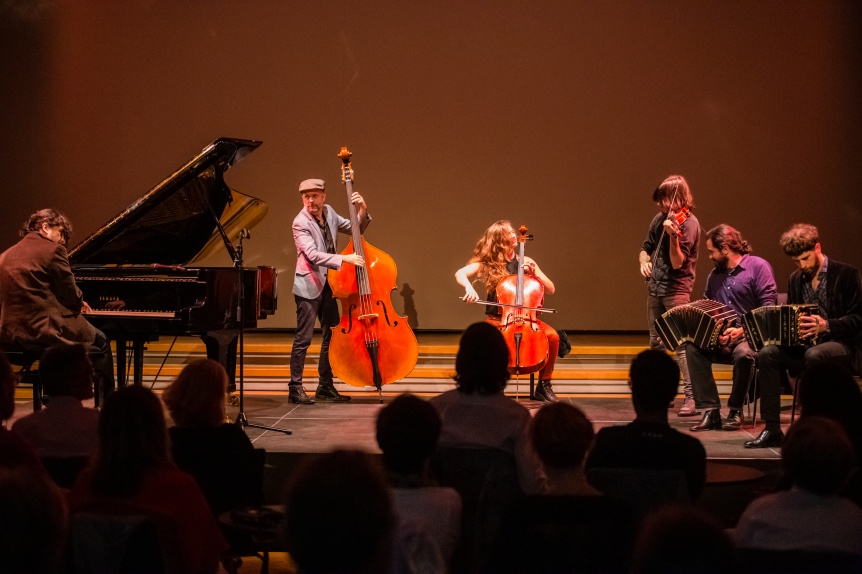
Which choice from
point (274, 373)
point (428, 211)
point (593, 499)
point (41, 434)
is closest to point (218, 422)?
point (41, 434)

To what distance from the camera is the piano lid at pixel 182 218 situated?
5695mm

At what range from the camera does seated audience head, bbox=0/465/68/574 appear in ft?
5.48

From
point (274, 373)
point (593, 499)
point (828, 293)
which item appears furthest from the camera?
point (274, 373)

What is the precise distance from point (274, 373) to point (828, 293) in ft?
13.7

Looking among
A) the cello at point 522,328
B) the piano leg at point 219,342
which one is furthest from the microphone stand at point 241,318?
the cello at point 522,328

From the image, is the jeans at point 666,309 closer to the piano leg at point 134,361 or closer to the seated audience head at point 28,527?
the piano leg at point 134,361

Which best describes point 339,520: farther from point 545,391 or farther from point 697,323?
point 545,391

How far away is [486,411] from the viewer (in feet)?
9.66

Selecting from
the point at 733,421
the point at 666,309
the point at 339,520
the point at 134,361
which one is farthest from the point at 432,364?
the point at 339,520

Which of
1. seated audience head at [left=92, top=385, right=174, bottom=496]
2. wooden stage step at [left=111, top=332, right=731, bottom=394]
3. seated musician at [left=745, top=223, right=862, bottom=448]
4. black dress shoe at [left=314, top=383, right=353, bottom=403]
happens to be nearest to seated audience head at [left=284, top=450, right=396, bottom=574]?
seated audience head at [left=92, top=385, right=174, bottom=496]

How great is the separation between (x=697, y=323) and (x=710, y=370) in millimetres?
293

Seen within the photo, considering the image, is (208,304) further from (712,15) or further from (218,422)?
(712,15)

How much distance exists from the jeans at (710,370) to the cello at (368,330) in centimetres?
170

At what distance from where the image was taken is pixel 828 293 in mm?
5094
